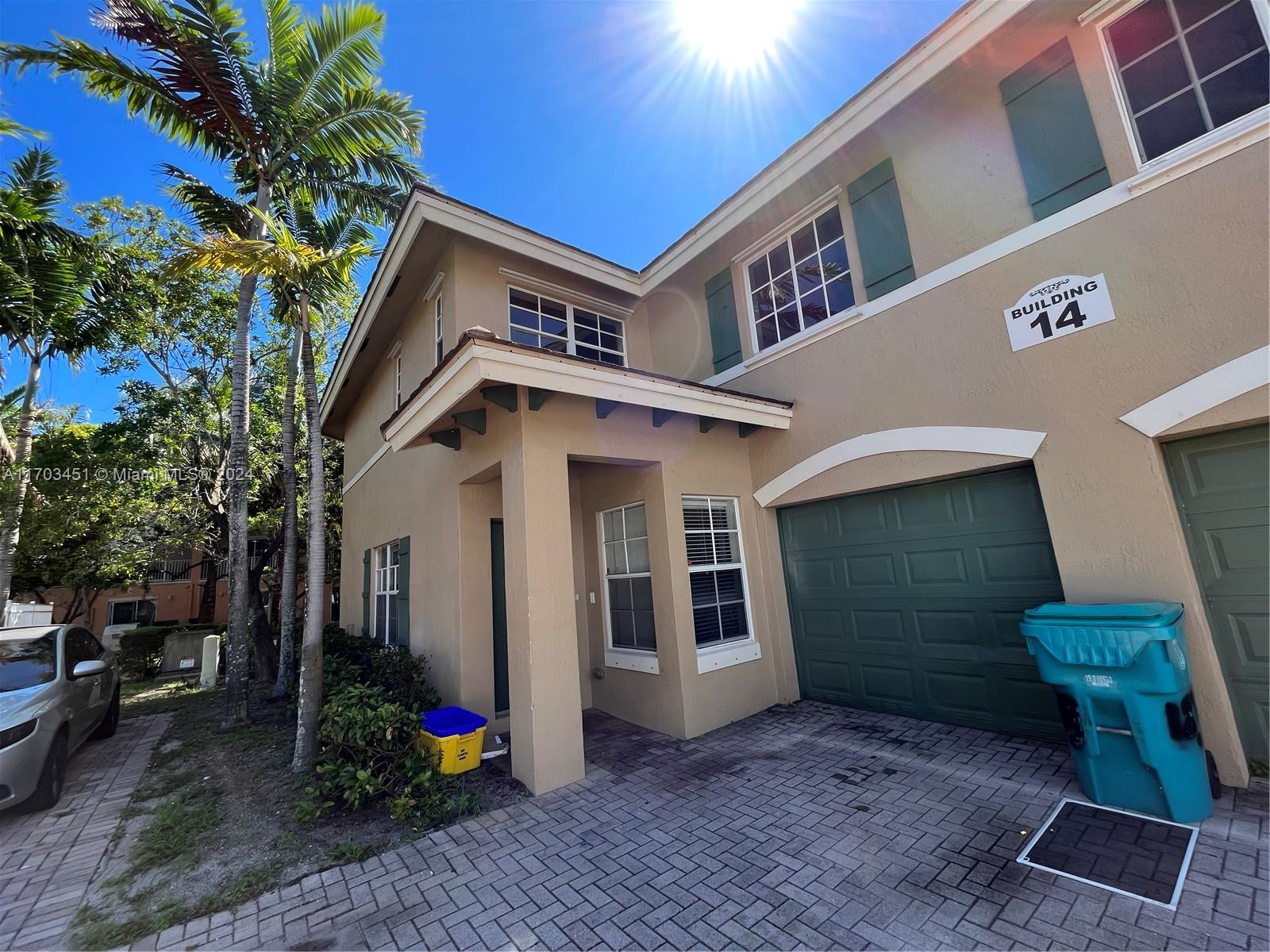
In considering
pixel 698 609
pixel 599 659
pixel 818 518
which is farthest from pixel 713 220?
pixel 599 659

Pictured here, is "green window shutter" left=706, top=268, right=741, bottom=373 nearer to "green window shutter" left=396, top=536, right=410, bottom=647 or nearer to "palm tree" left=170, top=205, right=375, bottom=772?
"palm tree" left=170, top=205, right=375, bottom=772

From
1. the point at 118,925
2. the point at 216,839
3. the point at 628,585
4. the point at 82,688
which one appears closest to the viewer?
the point at 118,925

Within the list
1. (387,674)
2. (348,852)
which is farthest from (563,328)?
(348,852)

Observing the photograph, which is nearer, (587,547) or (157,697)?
(587,547)

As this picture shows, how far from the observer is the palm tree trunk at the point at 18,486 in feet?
28.5

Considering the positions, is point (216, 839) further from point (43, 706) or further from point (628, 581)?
point (628, 581)

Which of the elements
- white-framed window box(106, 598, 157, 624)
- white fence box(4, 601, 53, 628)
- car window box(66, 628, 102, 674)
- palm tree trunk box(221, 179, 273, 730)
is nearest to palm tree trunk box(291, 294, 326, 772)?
car window box(66, 628, 102, 674)

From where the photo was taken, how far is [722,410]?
18.0 ft

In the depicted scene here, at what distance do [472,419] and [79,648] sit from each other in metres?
5.19

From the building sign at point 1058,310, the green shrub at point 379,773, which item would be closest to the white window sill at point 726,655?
the green shrub at point 379,773

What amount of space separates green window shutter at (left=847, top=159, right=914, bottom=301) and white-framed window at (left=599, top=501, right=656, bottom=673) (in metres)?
3.48

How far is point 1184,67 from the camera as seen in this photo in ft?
13.0

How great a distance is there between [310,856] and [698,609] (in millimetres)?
3781

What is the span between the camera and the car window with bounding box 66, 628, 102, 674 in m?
5.30
